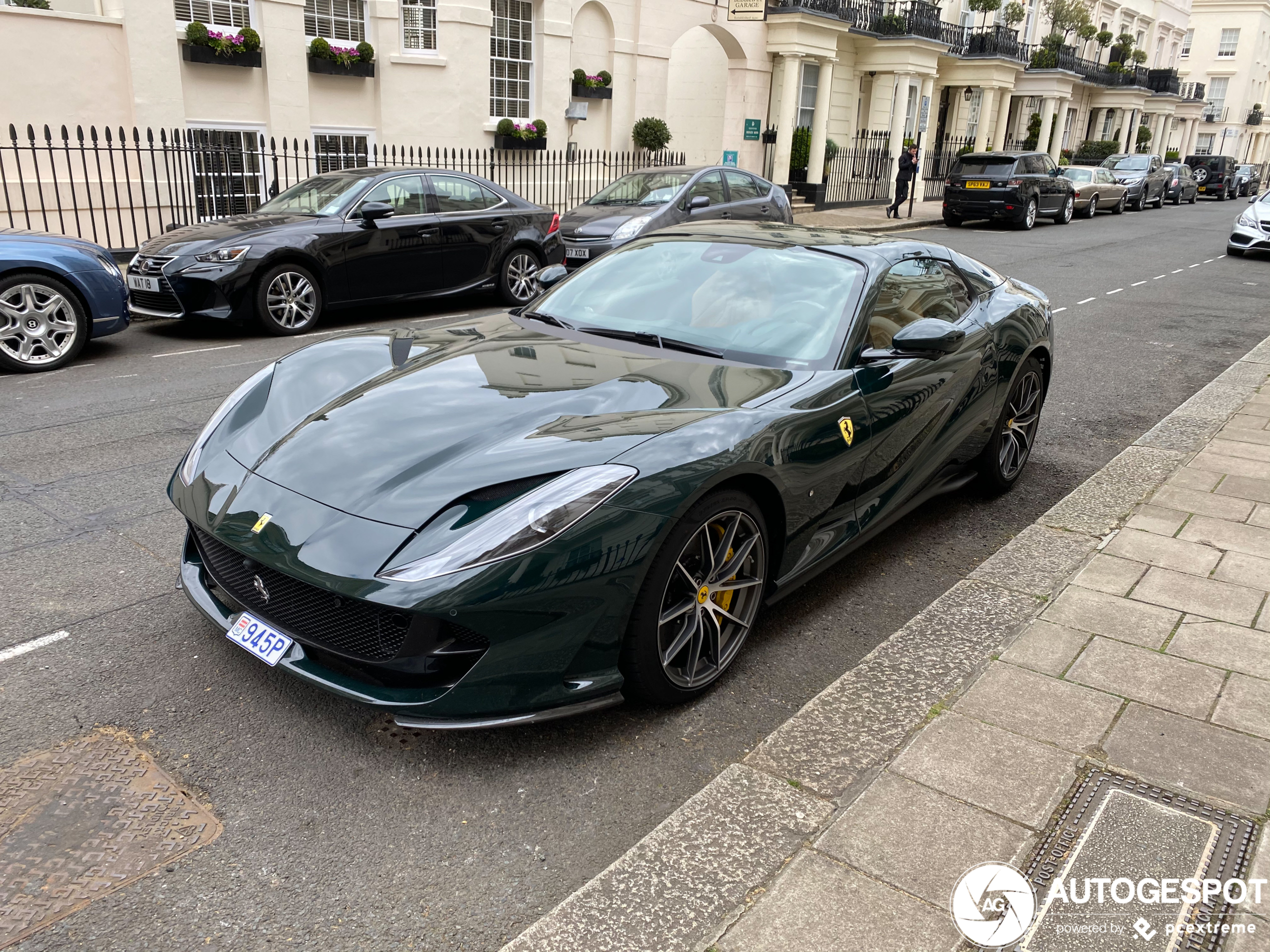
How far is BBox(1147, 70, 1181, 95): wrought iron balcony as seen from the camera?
5219cm

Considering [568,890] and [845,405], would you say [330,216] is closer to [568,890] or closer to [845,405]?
[845,405]

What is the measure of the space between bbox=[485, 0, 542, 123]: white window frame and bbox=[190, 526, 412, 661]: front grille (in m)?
17.5

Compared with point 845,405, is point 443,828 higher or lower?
lower

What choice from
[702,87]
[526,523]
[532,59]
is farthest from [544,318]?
[702,87]

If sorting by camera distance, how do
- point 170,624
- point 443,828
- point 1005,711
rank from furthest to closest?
1. point 170,624
2. point 1005,711
3. point 443,828

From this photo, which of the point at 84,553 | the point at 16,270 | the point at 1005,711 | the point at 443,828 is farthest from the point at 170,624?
the point at 16,270

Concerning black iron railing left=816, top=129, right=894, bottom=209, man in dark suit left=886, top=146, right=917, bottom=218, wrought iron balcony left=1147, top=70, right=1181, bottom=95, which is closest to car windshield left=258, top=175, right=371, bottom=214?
man in dark suit left=886, top=146, right=917, bottom=218

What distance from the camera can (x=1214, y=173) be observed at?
44531mm

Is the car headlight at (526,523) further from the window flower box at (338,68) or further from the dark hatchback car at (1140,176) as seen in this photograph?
the dark hatchback car at (1140,176)

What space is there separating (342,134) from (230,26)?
7.89 ft

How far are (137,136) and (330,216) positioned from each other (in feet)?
13.8

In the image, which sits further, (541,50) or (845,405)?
(541,50)

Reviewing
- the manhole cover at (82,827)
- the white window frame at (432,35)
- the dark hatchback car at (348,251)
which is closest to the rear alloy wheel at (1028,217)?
the white window frame at (432,35)

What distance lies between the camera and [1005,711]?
3.19 metres
